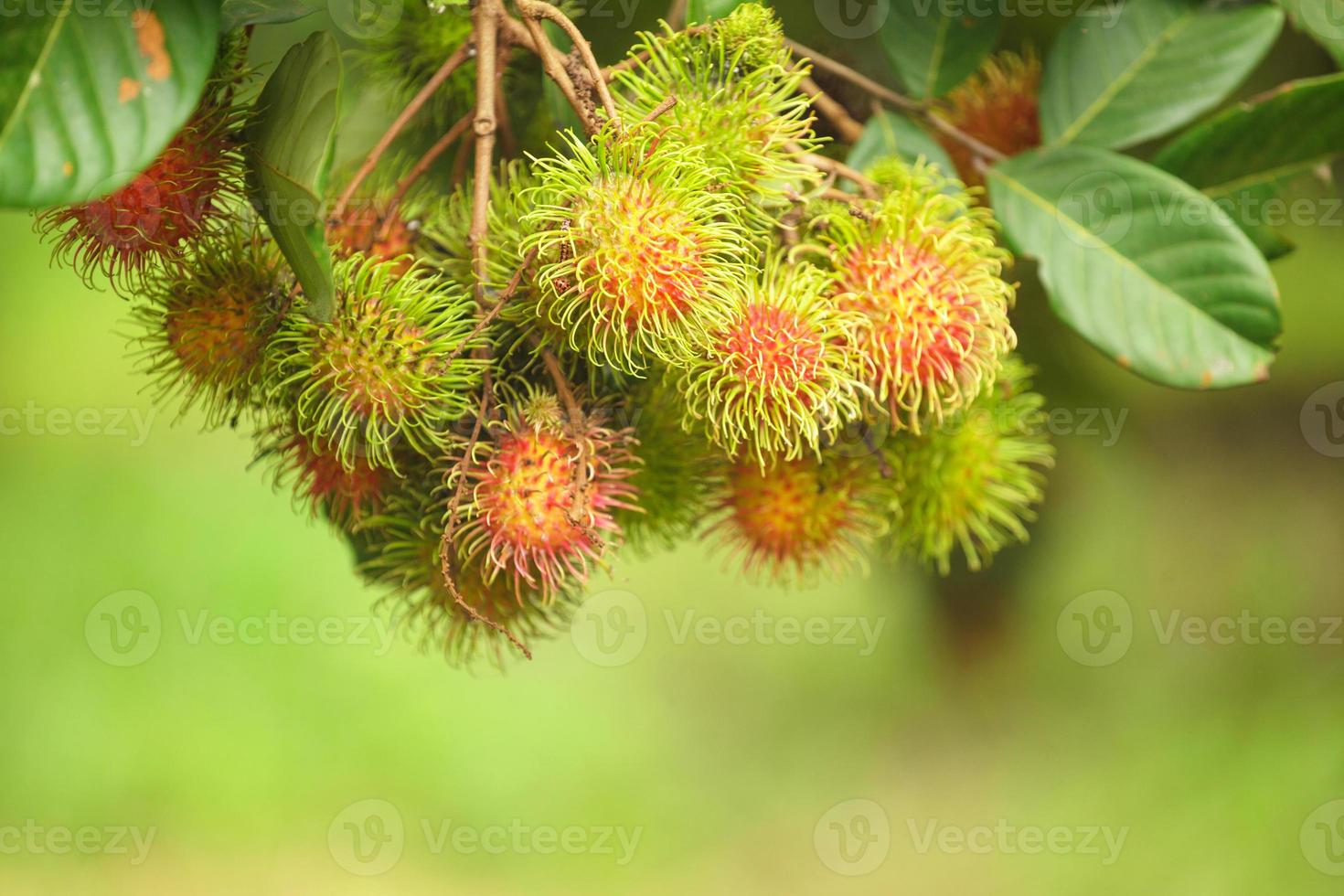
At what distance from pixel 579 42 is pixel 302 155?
185 millimetres

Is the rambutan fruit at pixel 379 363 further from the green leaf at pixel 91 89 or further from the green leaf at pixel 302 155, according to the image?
the green leaf at pixel 91 89

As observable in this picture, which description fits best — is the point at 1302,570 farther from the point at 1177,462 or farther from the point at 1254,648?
the point at 1177,462

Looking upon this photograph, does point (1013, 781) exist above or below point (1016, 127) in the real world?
below

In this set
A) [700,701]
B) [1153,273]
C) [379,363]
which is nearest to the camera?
[379,363]

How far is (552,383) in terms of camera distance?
29.1 inches

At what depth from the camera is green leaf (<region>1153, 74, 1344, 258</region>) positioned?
92cm

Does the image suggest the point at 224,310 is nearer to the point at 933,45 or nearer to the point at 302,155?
the point at 302,155

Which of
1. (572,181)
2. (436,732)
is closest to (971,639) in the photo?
(436,732)

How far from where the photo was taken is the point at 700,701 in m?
2.34

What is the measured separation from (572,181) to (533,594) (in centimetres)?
31

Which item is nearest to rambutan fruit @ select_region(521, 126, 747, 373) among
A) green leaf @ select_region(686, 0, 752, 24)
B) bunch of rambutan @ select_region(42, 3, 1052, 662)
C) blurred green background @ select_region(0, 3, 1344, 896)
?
bunch of rambutan @ select_region(42, 3, 1052, 662)

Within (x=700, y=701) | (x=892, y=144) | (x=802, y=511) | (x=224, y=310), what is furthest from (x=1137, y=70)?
(x=700, y=701)

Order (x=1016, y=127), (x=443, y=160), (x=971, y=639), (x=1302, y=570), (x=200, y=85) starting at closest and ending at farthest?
(x=200, y=85), (x=443, y=160), (x=1016, y=127), (x=1302, y=570), (x=971, y=639)

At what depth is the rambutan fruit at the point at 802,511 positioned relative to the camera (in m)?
0.82
